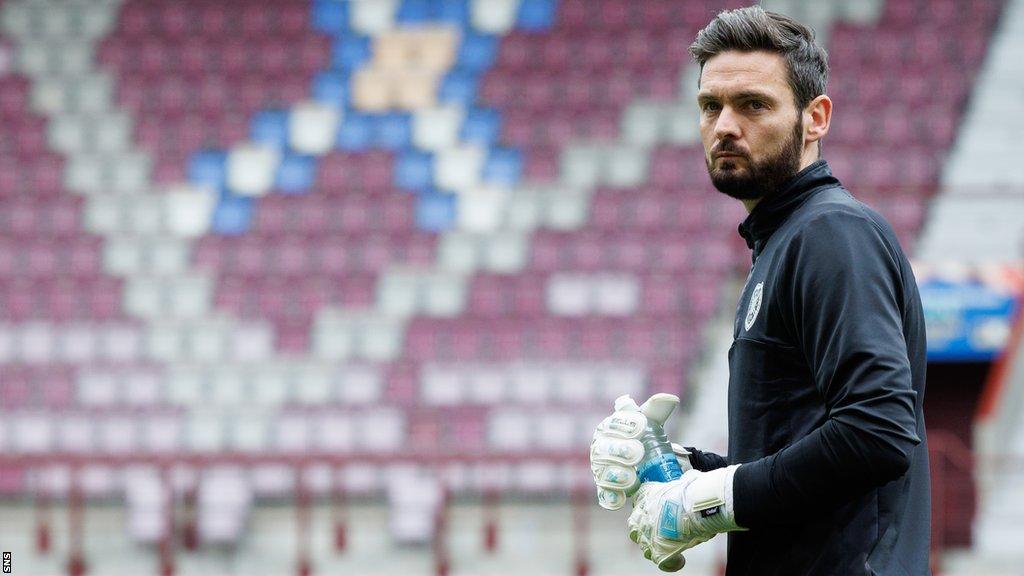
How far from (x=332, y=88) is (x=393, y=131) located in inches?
28.8

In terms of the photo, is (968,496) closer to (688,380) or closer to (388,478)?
(688,380)

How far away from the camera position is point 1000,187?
9.31 metres

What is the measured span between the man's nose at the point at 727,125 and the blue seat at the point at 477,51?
30.6ft

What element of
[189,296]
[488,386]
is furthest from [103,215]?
[488,386]

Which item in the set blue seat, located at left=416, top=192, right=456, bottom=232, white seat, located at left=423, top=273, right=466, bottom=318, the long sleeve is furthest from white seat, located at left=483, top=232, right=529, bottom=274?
the long sleeve

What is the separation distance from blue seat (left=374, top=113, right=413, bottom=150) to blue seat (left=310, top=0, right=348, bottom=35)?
1.14 m

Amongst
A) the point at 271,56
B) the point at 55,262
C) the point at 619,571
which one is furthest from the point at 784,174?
the point at 271,56

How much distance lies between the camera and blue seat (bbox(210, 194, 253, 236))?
10000 mm

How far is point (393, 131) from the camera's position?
1051 cm

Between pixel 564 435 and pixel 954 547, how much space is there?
2602 mm

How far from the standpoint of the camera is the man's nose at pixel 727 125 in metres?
1.66

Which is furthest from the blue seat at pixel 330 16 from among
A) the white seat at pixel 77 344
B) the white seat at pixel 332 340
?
the white seat at pixel 77 344

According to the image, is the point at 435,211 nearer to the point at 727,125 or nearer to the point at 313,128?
the point at 313,128

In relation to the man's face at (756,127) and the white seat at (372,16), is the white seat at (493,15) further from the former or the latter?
the man's face at (756,127)
